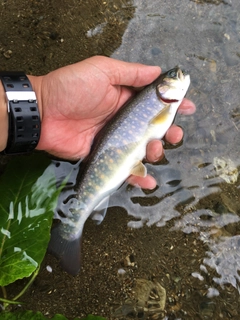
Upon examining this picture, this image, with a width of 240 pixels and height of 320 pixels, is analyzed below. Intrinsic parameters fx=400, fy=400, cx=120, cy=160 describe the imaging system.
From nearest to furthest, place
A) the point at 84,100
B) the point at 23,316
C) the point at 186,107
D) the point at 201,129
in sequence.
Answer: the point at 23,316 → the point at 84,100 → the point at 186,107 → the point at 201,129

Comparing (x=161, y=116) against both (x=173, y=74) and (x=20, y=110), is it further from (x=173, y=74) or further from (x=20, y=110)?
(x=20, y=110)

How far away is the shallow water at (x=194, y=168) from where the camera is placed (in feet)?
8.30

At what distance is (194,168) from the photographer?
274 cm

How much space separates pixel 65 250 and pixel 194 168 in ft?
3.36

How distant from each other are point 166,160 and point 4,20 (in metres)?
1.53

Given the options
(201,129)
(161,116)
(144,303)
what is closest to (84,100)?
(161,116)

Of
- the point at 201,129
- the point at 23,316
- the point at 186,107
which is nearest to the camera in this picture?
the point at 23,316

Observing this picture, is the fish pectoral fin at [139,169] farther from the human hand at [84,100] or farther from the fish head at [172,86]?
the fish head at [172,86]

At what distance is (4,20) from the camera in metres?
2.87

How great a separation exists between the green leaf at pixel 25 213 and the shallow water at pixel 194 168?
21 cm

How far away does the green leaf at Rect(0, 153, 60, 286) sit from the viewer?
226 cm

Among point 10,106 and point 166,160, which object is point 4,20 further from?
point 166,160

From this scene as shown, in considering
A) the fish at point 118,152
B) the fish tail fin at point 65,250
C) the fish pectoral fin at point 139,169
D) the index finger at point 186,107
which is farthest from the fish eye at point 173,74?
the fish tail fin at point 65,250

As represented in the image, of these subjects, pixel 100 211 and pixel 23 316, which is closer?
pixel 23 316
